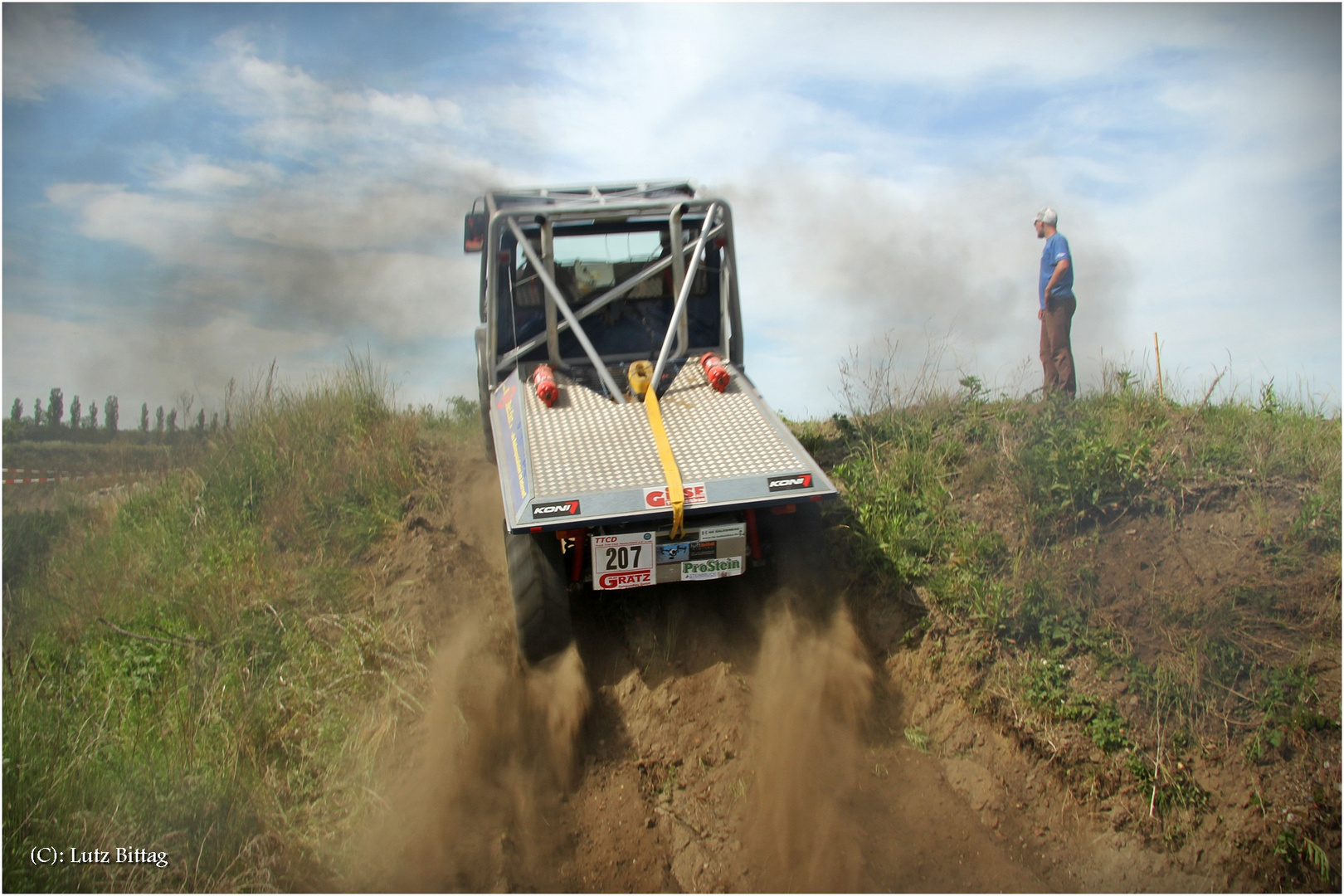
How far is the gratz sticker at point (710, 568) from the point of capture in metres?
4.35

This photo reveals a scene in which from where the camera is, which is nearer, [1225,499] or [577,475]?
[577,475]

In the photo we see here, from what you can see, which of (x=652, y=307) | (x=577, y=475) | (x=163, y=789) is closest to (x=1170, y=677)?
(x=577, y=475)

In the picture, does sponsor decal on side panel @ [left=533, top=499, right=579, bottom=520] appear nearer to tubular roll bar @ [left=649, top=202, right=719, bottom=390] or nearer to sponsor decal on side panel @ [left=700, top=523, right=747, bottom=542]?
sponsor decal on side panel @ [left=700, top=523, right=747, bottom=542]

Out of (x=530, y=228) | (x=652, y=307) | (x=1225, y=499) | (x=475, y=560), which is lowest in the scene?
(x=475, y=560)

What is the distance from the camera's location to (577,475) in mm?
4258

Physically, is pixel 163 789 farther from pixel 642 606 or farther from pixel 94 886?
pixel 642 606

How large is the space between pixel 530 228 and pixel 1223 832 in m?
5.23

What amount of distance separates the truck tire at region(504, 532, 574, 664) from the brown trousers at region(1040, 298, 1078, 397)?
178 inches

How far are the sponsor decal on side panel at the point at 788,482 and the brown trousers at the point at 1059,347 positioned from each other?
11.4 ft

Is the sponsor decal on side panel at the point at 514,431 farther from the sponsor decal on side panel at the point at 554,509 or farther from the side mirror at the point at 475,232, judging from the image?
the side mirror at the point at 475,232

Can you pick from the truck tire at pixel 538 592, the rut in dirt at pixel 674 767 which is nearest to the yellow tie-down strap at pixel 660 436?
the truck tire at pixel 538 592

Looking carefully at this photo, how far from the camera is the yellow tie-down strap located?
4.13 m

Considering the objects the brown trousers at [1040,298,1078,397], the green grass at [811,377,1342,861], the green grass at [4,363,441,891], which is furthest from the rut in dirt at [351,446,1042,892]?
the brown trousers at [1040,298,1078,397]

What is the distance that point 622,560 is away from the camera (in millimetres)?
4254
